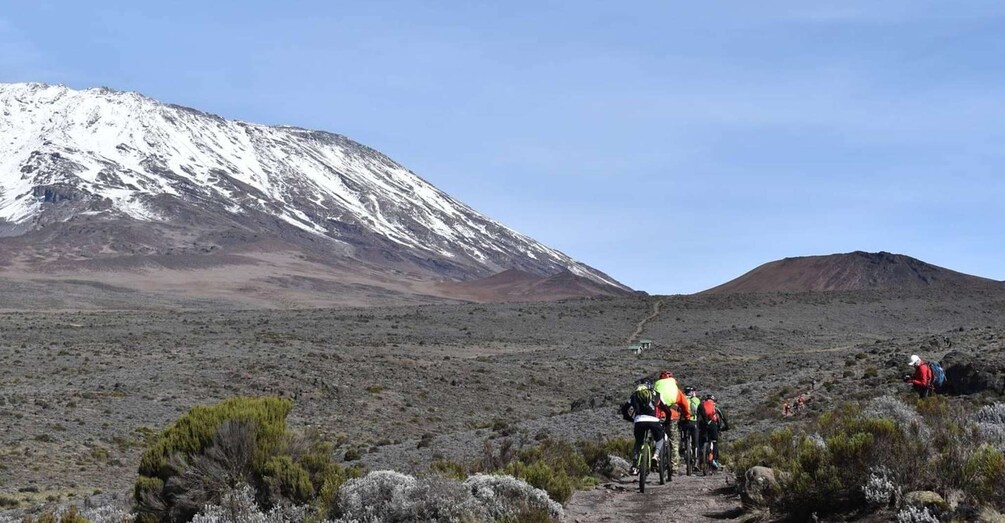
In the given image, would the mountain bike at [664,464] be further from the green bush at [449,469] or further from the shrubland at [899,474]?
the shrubland at [899,474]

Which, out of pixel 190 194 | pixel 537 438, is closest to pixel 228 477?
pixel 537 438

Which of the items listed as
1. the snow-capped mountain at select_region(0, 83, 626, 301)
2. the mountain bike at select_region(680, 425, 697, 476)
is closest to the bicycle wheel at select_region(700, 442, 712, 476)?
the mountain bike at select_region(680, 425, 697, 476)

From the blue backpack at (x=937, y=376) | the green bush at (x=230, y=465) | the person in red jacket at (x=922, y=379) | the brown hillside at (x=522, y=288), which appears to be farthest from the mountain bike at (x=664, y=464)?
the brown hillside at (x=522, y=288)

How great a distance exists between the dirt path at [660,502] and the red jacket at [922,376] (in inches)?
190

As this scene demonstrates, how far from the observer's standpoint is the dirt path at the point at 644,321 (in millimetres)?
63250

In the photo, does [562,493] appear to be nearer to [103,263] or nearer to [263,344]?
[263,344]

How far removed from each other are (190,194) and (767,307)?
→ 128130 millimetres

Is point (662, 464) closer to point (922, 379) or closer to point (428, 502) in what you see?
point (428, 502)

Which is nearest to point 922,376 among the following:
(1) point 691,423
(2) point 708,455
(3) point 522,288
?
(2) point 708,455

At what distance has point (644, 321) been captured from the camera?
69625 millimetres

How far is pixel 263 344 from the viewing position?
152 feet

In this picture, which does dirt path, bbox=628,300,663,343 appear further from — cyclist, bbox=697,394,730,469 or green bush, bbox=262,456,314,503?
green bush, bbox=262,456,314,503

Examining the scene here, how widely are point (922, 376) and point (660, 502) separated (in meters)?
7.23

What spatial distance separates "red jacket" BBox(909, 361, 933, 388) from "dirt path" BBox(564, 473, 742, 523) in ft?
15.8
